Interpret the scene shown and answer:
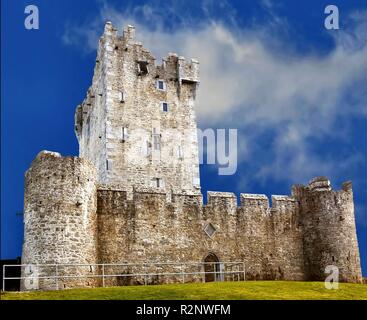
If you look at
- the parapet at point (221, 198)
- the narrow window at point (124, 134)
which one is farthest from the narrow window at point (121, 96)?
the parapet at point (221, 198)

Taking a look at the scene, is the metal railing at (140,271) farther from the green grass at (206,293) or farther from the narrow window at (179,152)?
the narrow window at (179,152)

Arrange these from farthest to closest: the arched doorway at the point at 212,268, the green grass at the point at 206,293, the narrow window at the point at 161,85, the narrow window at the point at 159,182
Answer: the narrow window at the point at 161,85
the narrow window at the point at 159,182
the arched doorway at the point at 212,268
the green grass at the point at 206,293

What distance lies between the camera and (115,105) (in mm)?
56406

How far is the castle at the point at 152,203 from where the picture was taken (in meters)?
38.7

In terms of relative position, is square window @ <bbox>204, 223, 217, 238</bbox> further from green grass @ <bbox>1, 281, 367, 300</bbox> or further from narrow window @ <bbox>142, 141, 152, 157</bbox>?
narrow window @ <bbox>142, 141, 152, 157</bbox>

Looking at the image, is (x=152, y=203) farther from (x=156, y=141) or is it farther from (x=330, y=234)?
(x=156, y=141)

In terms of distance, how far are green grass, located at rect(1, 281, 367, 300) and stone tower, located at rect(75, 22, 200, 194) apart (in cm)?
1868

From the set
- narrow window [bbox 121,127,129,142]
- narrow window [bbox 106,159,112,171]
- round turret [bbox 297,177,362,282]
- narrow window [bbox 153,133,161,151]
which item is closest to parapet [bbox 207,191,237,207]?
round turret [bbox 297,177,362,282]

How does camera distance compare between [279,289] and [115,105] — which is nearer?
[279,289]

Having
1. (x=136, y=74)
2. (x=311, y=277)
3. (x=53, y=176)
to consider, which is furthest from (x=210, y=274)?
(x=136, y=74)

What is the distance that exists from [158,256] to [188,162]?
54.3 ft

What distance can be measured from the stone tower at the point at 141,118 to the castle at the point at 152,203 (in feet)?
0.27

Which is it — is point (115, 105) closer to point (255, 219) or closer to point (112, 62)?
point (112, 62)

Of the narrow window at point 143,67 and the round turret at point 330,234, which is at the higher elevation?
the narrow window at point 143,67
